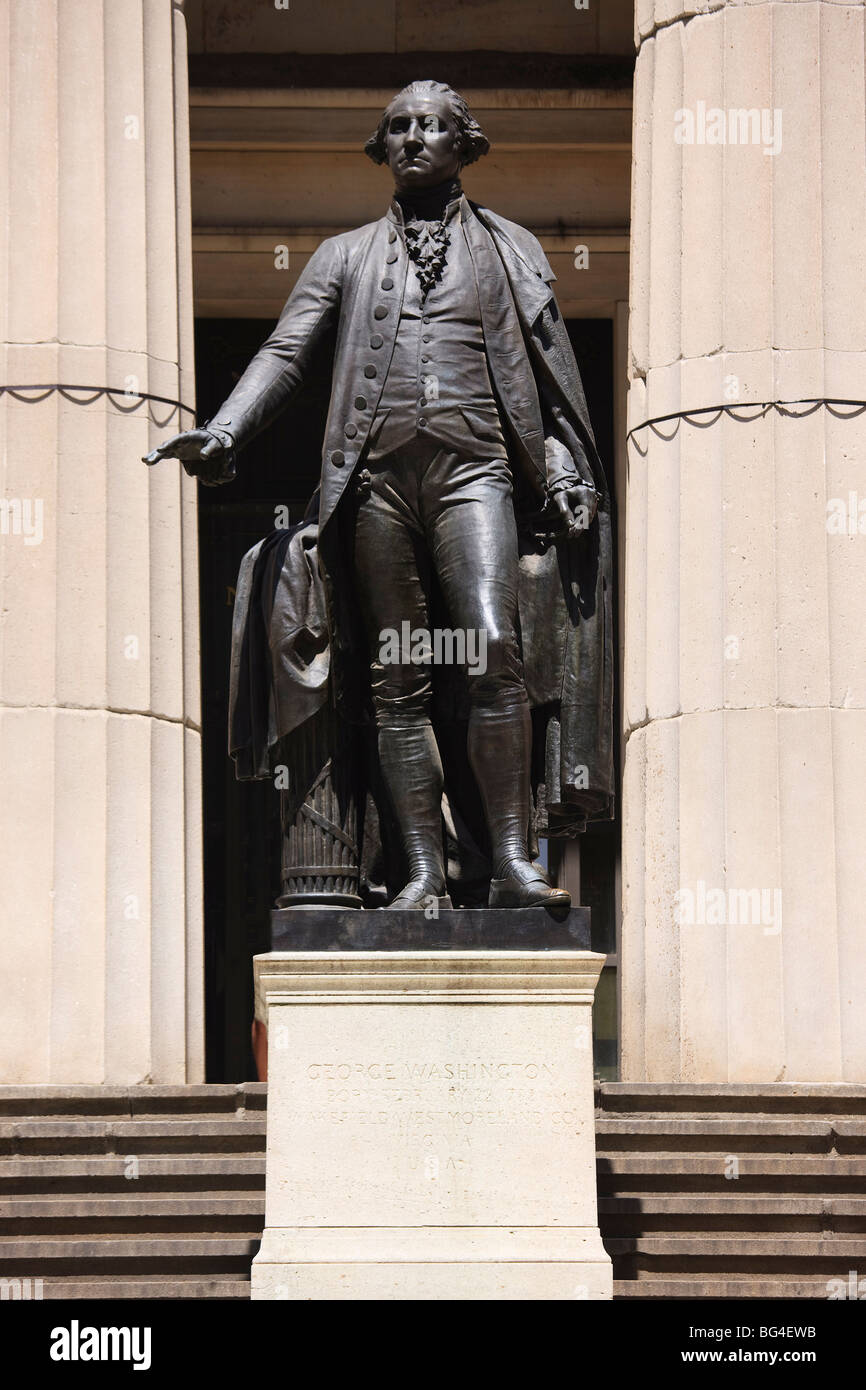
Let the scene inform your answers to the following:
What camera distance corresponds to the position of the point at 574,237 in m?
22.0

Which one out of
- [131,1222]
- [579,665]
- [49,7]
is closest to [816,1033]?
[131,1222]

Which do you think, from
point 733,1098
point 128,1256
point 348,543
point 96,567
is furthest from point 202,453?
point 96,567

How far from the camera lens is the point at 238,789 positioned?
850 inches

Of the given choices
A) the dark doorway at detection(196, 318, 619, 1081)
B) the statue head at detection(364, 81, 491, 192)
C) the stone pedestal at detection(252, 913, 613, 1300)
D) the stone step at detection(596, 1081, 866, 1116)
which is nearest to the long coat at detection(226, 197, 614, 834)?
the statue head at detection(364, 81, 491, 192)

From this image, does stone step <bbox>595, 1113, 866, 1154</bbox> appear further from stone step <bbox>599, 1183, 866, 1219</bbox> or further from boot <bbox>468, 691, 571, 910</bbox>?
boot <bbox>468, 691, 571, 910</bbox>

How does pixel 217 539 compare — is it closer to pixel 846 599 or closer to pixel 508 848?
pixel 846 599

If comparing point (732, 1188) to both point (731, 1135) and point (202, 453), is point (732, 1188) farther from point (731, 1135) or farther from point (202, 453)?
point (202, 453)

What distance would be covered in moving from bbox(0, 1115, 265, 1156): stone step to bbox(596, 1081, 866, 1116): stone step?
195cm

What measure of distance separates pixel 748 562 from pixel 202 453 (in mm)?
6537

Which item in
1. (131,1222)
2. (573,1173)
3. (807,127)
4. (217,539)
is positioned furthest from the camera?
(217,539)

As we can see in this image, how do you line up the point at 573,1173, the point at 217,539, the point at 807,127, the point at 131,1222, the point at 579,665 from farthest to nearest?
1. the point at 217,539
2. the point at 807,127
3. the point at 131,1222
4. the point at 579,665
5. the point at 573,1173

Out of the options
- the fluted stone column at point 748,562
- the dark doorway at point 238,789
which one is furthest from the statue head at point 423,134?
the dark doorway at point 238,789

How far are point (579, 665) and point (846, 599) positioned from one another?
5800 millimetres

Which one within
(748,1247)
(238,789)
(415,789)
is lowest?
(748,1247)
